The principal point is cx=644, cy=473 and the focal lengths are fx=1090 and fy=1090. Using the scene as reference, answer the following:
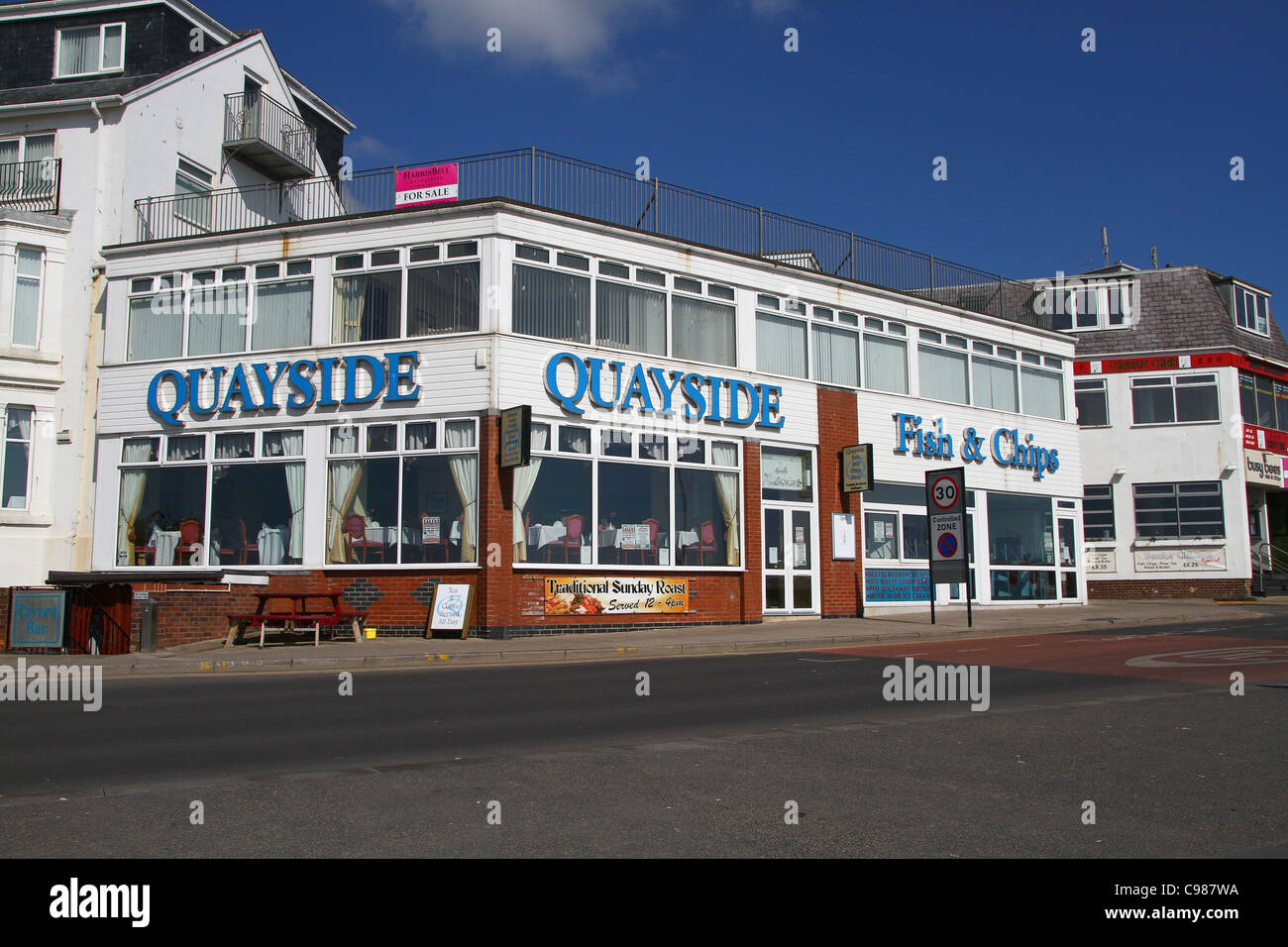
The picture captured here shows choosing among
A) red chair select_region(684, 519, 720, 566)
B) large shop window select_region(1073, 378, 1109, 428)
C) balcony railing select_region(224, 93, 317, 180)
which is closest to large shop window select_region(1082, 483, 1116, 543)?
large shop window select_region(1073, 378, 1109, 428)

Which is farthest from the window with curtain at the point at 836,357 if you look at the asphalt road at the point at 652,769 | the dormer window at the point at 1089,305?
the dormer window at the point at 1089,305

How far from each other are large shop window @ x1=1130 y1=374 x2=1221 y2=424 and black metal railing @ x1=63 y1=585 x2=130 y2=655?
30.0 metres

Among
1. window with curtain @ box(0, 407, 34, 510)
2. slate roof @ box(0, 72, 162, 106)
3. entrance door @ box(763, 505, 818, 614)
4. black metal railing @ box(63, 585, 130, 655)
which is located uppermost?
slate roof @ box(0, 72, 162, 106)

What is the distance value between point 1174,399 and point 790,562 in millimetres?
17731

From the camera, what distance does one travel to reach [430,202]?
21000 mm

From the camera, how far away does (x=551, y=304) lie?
69.2 feet

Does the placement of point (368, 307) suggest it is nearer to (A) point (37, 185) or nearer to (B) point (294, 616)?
(B) point (294, 616)

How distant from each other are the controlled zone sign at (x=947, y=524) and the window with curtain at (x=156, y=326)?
1556cm

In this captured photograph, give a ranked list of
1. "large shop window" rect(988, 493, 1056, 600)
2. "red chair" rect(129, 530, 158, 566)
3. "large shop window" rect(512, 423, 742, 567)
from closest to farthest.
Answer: "large shop window" rect(512, 423, 742, 567) → "red chair" rect(129, 530, 158, 566) → "large shop window" rect(988, 493, 1056, 600)

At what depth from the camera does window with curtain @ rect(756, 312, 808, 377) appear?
945 inches

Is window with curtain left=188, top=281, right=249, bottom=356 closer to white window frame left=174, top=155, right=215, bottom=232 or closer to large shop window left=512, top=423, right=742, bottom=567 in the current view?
white window frame left=174, top=155, right=215, bottom=232
